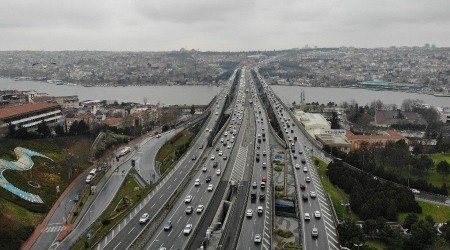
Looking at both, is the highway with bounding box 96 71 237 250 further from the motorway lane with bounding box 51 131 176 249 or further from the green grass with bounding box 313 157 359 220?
the green grass with bounding box 313 157 359 220

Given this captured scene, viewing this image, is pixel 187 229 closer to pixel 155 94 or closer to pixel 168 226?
pixel 168 226

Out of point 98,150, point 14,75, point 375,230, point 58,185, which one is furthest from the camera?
point 14,75

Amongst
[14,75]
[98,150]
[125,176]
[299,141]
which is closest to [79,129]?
[98,150]

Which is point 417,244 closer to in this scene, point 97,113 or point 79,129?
point 79,129

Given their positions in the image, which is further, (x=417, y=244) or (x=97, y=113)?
(x=97, y=113)

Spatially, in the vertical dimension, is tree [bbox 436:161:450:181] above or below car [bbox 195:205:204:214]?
below

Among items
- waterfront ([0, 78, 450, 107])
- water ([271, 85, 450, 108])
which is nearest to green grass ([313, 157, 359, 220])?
waterfront ([0, 78, 450, 107])

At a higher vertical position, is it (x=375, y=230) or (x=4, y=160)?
(x=4, y=160)
